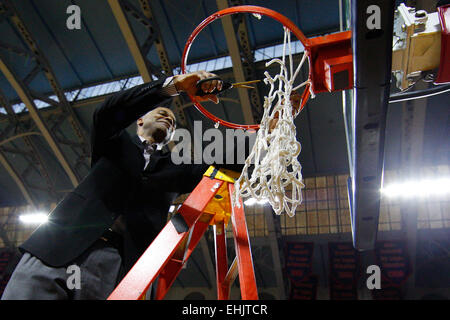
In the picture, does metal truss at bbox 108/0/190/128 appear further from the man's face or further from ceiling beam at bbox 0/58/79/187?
the man's face

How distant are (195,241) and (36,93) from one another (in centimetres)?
807

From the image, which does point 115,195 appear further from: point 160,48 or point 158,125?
point 160,48

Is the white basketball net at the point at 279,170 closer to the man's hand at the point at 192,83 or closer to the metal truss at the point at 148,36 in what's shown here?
the man's hand at the point at 192,83

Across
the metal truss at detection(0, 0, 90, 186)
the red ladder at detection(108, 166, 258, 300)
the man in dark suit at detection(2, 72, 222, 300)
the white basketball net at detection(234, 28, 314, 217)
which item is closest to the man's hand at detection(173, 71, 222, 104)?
the man in dark suit at detection(2, 72, 222, 300)

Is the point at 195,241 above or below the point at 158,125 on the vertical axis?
below

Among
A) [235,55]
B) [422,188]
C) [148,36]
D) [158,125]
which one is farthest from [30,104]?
[422,188]

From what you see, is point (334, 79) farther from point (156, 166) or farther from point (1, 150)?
point (1, 150)

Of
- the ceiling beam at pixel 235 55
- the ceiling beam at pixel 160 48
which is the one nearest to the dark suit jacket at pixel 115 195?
the ceiling beam at pixel 235 55

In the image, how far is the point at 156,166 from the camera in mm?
2469

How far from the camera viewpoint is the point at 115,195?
7.04 ft

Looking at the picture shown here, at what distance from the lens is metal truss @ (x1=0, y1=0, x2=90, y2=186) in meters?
7.88

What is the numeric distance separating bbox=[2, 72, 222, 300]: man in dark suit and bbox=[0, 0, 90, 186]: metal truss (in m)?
7.31

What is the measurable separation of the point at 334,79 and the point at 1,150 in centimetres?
1113

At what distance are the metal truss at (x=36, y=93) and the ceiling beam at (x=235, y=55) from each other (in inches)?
184
